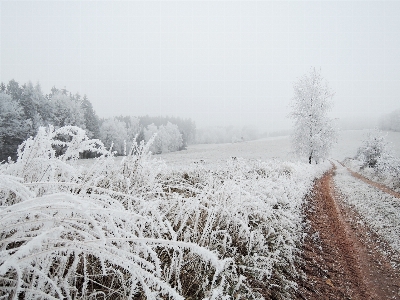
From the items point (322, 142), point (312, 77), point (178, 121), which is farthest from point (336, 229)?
point (178, 121)

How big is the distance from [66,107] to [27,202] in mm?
44583

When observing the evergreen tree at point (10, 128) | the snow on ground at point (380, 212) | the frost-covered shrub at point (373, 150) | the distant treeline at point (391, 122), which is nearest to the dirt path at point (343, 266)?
the snow on ground at point (380, 212)

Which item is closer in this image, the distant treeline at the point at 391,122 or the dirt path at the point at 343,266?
the dirt path at the point at 343,266

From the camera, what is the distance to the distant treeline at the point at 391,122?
7081 centimetres

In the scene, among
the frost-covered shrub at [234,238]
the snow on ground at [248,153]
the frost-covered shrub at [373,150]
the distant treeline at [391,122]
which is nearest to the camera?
the frost-covered shrub at [234,238]

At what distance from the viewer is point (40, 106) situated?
3694cm

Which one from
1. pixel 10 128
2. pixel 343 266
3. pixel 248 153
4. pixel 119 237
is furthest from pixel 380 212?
pixel 10 128

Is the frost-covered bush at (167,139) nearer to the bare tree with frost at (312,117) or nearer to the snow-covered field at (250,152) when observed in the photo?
the snow-covered field at (250,152)

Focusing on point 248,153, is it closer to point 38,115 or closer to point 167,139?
point 167,139

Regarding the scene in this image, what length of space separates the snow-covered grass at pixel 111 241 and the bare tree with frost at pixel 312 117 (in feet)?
74.3

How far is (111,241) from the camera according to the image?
1.48 m

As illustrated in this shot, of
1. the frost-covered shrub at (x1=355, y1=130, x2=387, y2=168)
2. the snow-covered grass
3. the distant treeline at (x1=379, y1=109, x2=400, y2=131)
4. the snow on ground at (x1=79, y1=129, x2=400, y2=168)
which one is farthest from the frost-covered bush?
the distant treeline at (x1=379, y1=109, x2=400, y2=131)

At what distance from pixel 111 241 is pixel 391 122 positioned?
94826mm

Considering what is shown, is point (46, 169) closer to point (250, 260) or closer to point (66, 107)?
point (250, 260)
